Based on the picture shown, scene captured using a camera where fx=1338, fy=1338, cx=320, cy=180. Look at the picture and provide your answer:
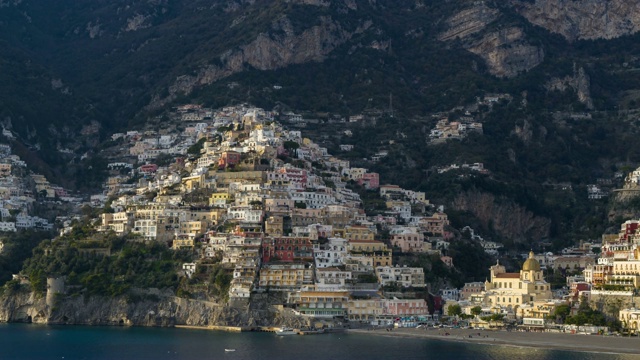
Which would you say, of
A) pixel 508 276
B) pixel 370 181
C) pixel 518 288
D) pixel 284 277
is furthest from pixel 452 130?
pixel 284 277

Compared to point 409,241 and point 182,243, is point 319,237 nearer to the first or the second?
point 409,241

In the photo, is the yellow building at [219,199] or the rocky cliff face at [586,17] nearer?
the yellow building at [219,199]

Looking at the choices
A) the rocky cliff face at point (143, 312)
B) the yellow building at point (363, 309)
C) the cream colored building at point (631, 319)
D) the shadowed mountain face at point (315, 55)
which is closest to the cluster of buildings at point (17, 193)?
the shadowed mountain face at point (315, 55)

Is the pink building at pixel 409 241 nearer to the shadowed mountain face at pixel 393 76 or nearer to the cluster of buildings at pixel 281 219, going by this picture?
the cluster of buildings at pixel 281 219

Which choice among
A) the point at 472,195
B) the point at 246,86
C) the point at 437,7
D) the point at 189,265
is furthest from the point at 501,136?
the point at 189,265

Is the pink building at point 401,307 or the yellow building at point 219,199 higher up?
the yellow building at point 219,199

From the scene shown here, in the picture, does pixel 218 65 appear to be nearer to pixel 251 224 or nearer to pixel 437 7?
pixel 437 7

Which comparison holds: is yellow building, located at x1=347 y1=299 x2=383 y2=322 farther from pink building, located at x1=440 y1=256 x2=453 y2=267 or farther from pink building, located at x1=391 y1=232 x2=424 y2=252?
pink building, located at x1=440 y1=256 x2=453 y2=267
